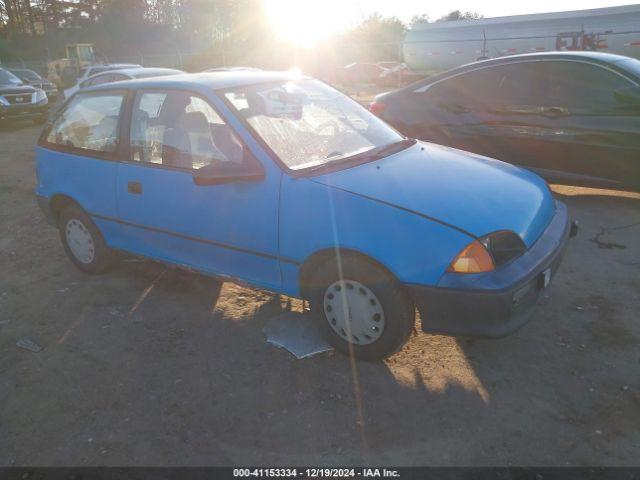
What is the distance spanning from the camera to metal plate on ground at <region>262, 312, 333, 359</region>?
333cm

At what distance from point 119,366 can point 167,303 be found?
869 mm

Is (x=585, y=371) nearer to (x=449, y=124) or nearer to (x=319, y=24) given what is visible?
(x=449, y=124)

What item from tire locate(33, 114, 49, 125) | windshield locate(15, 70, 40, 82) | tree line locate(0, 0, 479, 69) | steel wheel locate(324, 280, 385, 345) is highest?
tree line locate(0, 0, 479, 69)

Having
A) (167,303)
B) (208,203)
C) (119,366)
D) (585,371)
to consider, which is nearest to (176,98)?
(208,203)

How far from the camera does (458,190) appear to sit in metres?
3.05

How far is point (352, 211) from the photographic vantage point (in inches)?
114

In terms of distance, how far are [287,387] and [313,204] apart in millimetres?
1042

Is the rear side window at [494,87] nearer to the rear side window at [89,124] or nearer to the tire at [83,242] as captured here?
A: the rear side window at [89,124]

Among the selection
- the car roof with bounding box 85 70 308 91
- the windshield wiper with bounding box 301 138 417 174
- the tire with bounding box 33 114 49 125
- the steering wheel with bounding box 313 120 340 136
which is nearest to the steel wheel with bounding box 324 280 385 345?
the windshield wiper with bounding box 301 138 417 174

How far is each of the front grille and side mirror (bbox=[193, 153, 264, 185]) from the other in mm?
13421

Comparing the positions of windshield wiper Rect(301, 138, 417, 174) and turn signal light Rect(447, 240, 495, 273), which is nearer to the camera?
turn signal light Rect(447, 240, 495, 273)

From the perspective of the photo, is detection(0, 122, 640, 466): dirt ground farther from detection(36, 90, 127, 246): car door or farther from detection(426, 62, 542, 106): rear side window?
detection(426, 62, 542, 106): rear side window

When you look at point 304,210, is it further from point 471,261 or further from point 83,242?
point 83,242

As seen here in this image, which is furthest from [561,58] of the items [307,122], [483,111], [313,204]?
[313,204]
